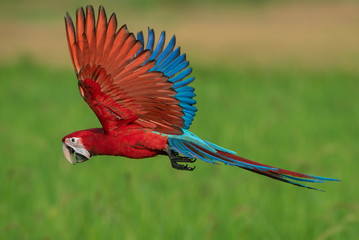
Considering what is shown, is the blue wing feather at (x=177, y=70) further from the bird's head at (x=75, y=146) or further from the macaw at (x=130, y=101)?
the bird's head at (x=75, y=146)

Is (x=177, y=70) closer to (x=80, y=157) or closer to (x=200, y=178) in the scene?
(x=80, y=157)

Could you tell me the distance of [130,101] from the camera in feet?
3.44

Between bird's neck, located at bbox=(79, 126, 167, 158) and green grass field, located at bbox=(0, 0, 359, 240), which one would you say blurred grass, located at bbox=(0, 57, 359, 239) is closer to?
green grass field, located at bbox=(0, 0, 359, 240)

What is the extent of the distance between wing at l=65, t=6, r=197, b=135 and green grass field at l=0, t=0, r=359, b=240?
6.34 ft

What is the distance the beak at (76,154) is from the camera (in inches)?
43.7

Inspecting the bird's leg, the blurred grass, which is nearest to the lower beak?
the bird's leg

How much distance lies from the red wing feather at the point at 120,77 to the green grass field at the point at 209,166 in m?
1.94

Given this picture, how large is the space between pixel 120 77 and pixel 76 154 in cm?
19

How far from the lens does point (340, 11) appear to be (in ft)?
70.2

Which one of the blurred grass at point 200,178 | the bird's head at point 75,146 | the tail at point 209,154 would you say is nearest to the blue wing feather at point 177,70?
the tail at point 209,154

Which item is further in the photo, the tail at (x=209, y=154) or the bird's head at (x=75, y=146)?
the bird's head at (x=75, y=146)

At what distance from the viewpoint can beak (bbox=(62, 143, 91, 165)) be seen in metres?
1.11

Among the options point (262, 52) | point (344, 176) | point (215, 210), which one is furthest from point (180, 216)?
point (262, 52)

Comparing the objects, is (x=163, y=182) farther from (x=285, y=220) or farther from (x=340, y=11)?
(x=340, y=11)
